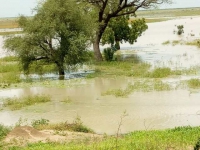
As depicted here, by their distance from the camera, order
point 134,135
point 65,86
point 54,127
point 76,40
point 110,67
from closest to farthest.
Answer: point 134,135
point 54,127
point 65,86
point 76,40
point 110,67

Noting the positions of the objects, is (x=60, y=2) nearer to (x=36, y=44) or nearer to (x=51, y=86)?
(x=36, y=44)

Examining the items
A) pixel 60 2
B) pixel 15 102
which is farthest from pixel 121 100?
pixel 60 2

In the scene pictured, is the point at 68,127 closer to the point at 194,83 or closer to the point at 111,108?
the point at 111,108

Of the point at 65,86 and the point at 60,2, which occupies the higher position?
the point at 60,2

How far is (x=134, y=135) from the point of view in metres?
9.96

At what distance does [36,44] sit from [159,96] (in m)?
8.92

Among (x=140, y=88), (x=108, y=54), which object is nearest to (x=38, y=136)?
(x=140, y=88)

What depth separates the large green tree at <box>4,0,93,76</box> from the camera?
2175 centimetres

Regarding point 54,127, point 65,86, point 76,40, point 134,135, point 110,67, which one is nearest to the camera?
point 134,135

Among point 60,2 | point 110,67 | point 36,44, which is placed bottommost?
point 110,67

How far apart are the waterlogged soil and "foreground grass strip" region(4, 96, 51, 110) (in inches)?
15.4

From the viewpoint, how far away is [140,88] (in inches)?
686

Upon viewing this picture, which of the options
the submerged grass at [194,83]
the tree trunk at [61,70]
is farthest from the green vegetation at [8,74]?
the submerged grass at [194,83]

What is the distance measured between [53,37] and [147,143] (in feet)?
47.4
